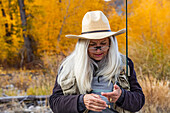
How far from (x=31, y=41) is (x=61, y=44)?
8.66ft

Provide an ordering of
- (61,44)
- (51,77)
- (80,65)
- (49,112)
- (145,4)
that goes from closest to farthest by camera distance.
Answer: (80,65) < (49,112) < (51,77) < (61,44) < (145,4)

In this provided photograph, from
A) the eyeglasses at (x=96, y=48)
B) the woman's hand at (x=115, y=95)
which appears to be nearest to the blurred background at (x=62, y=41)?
the eyeglasses at (x=96, y=48)

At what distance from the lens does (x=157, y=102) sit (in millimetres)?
3332

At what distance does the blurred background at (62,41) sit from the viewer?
3398 mm

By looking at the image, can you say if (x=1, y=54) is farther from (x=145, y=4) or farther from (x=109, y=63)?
(x=109, y=63)

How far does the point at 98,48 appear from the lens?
1.43 m

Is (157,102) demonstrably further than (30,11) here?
No

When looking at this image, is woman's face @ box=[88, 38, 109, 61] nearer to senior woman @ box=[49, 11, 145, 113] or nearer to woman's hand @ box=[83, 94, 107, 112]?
senior woman @ box=[49, 11, 145, 113]

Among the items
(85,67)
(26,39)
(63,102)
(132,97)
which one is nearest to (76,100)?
(63,102)

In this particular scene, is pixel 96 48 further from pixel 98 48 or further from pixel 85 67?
pixel 85 67

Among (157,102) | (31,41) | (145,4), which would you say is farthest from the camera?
(31,41)

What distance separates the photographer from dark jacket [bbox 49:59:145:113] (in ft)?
4.38

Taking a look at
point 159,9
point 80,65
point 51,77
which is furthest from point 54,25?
point 80,65

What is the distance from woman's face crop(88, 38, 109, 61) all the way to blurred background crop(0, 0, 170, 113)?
3.02 ft
